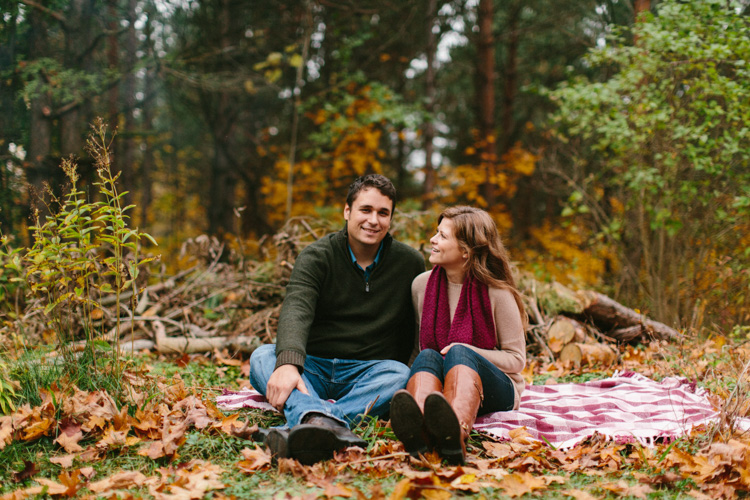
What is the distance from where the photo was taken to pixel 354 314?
336cm

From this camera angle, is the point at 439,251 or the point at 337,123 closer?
the point at 439,251

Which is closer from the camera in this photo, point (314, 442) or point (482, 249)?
point (314, 442)

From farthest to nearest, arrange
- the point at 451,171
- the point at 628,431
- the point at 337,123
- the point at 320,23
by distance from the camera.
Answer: the point at 451,171 < the point at 320,23 < the point at 337,123 < the point at 628,431

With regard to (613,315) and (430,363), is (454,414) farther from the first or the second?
(613,315)

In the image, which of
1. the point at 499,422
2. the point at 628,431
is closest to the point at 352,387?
the point at 499,422

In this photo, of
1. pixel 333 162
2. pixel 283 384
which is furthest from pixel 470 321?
pixel 333 162

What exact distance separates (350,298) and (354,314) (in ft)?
0.34

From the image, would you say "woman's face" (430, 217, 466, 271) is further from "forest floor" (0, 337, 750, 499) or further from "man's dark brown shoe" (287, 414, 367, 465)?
"man's dark brown shoe" (287, 414, 367, 465)

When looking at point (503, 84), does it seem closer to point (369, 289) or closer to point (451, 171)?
point (451, 171)

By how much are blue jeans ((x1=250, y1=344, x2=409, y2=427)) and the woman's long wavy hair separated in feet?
2.43

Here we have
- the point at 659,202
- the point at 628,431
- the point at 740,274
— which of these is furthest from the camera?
the point at 659,202

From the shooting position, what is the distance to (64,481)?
6.89 feet

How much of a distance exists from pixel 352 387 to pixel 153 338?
266 cm

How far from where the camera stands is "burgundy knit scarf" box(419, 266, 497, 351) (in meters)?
3.06
